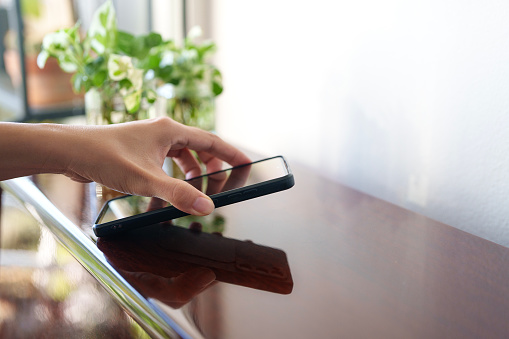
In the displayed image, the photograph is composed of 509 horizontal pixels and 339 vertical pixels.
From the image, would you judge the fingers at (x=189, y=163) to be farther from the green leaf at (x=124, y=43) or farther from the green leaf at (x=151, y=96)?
the green leaf at (x=124, y=43)

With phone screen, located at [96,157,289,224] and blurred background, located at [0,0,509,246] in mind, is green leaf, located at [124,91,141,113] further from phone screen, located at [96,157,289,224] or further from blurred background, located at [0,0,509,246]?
blurred background, located at [0,0,509,246]

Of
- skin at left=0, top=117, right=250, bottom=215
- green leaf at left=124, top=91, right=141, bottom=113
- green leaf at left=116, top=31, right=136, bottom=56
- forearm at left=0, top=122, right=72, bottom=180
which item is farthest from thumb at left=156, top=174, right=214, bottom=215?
green leaf at left=116, top=31, right=136, bottom=56

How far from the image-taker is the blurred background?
583 mm

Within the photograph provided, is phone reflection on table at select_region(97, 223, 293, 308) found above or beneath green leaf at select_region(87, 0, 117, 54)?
beneath

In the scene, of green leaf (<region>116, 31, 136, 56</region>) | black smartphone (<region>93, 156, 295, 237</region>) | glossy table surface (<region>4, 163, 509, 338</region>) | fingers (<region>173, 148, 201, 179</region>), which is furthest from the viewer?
green leaf (<region>116, 31, 136, 56</region>)

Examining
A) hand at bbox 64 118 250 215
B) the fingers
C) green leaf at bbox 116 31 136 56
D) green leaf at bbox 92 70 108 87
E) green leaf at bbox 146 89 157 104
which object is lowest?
the fingers

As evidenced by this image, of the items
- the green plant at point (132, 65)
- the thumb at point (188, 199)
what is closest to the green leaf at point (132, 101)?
the green plant at point (132, 65)

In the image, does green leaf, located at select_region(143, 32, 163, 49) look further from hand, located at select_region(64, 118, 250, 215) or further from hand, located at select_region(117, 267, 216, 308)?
hand, located at select_region(117, 267, 216, 308)

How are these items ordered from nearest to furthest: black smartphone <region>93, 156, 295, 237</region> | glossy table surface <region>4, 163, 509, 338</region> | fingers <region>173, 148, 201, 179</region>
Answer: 1. glossy table surface <region>4, 163, 509, 338</region>
2. black smartphone <region>93, 156, 295, 237</region>
3. fingers <region>173, 148, 201, 179</region>

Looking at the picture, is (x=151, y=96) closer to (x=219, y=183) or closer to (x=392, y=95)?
(x=219, y=183)

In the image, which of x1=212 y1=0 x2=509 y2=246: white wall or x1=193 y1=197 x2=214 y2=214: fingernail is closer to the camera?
x1=193 y1=197 x2=214 y2=214: fingernail

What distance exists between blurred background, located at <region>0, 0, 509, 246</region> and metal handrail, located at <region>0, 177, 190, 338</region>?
0.31 meters

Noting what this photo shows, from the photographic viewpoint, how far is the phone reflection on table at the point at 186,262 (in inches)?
17.2

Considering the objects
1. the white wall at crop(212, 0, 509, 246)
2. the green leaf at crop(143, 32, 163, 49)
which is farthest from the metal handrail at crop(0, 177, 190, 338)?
the white wall at crop(212, 0, 509, 246)
